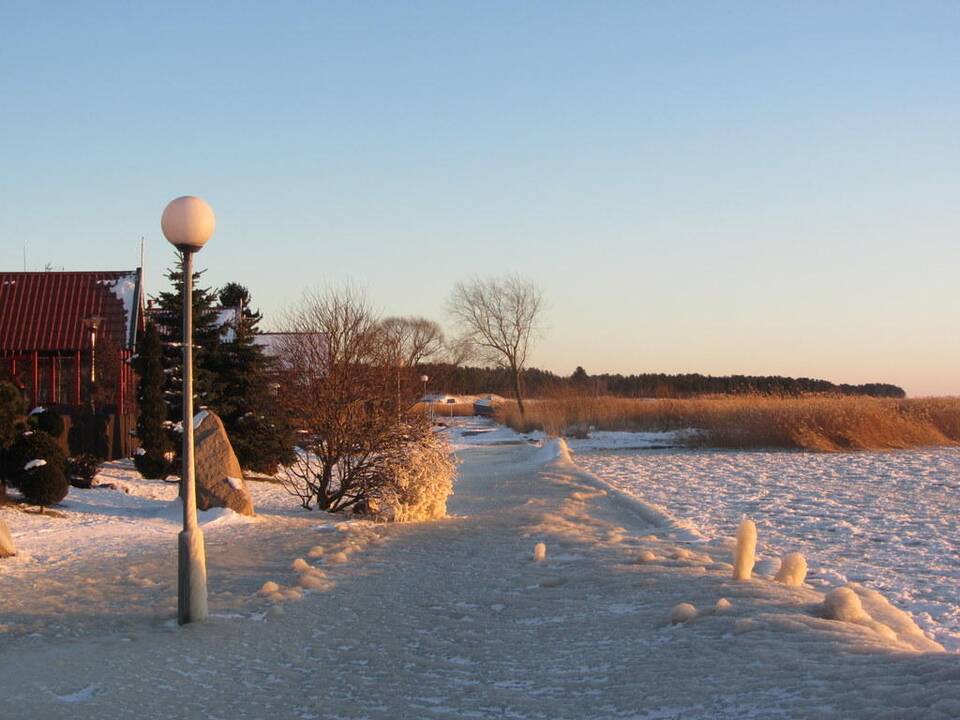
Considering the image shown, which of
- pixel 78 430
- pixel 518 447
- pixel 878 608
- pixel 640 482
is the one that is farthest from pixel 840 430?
pixel 878 608

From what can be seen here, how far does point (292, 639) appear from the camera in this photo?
753 centimetres

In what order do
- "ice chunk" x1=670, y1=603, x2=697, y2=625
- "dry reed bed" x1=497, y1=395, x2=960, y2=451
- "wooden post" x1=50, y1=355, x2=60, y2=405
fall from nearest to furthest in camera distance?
1. "ice chunk" x1=670, y1=603, x2=697, y2=625
2. "wooden post" x1=50, y1=355, x2=60, y2=405
3. "dry reed bed" x1=497, y1=395, x2=960, y2=451

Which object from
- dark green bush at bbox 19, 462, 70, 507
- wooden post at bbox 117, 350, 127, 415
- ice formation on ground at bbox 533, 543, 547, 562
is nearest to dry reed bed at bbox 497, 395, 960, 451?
wooden post at bbox 117, 350, 127, 415

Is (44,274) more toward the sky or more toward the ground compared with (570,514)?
more toward the sky

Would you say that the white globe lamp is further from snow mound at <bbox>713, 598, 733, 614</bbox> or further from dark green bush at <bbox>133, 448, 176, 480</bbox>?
dark green bush at <bbox>133, 448, 176, 480</bbox>

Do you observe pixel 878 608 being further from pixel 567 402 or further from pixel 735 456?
pixel 567 402

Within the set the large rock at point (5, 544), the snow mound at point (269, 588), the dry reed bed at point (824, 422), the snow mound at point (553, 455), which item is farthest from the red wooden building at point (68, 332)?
the dry reed bed at point (824, 422)

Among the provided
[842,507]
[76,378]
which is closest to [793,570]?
[842,507]

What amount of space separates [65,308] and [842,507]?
20.7 metres

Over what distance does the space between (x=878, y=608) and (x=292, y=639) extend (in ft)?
15.2

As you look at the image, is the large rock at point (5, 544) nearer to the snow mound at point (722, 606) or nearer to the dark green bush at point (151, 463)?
the snow mound at point (722, 606)

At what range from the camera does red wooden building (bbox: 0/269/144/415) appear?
2642 cm

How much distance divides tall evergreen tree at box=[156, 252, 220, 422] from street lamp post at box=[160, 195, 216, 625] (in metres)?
14.2

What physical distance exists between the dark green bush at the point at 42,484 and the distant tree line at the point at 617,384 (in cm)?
3766
